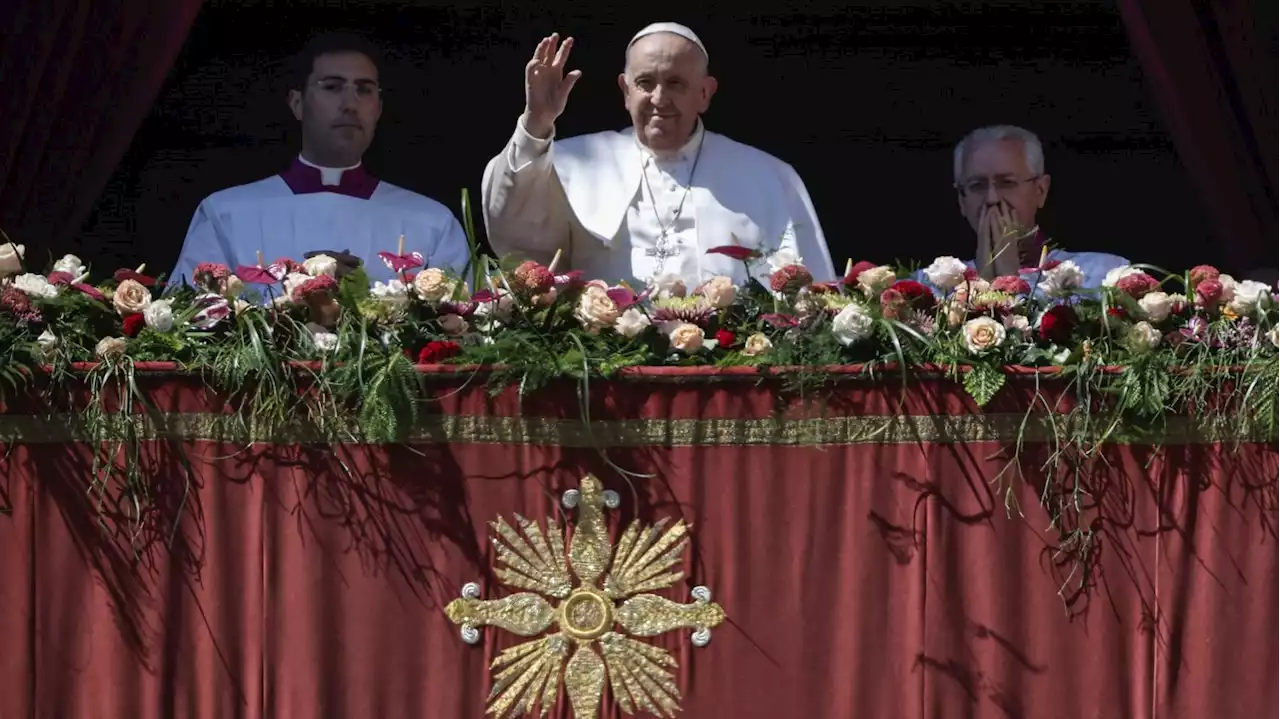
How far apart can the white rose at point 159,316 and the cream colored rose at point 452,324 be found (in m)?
0.57

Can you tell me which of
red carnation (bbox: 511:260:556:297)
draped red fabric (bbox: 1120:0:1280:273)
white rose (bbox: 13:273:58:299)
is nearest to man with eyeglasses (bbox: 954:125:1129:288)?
draped red fabric (bbox: 1120:0:1280:273)

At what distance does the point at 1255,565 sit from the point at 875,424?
2.95 feet

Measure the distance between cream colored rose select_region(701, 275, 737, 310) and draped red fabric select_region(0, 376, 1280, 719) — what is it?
0.72 feet

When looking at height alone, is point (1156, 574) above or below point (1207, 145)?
below

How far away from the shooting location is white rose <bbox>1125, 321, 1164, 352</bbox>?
3410 millimetres

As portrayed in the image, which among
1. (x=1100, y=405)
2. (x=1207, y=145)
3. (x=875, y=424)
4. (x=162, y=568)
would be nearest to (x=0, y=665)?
(x=162, y=568)

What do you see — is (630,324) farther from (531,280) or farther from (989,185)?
(989,185)

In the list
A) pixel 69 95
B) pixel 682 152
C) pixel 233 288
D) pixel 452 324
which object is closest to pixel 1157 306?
pixel 452 324

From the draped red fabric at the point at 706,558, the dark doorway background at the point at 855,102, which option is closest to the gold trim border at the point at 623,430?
the draped red fabric at the point at 706,558

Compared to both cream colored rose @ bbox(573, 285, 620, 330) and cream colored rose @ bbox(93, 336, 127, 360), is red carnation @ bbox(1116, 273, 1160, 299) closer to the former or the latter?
cream colored rose @ bbox(573, 285, 620, 330)

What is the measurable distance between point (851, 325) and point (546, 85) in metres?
1.20

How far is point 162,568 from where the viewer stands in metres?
3.36

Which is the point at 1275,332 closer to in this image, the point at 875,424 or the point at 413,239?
the point at 875,424

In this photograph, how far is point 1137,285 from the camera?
3.52m
